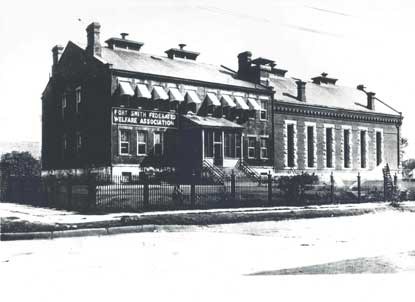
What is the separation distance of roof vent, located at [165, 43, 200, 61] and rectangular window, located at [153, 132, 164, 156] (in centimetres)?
738

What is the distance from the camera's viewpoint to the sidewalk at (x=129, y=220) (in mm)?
12562

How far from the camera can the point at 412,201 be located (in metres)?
25.8

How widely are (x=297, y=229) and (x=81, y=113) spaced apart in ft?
69.9

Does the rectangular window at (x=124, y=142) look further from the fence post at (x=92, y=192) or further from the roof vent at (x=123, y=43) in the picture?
the fence post at (x=92, y=192)

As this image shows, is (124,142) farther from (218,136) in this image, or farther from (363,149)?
(363,149)

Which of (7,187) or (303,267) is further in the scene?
(7,187)

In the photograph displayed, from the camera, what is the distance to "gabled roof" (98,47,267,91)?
103 feet

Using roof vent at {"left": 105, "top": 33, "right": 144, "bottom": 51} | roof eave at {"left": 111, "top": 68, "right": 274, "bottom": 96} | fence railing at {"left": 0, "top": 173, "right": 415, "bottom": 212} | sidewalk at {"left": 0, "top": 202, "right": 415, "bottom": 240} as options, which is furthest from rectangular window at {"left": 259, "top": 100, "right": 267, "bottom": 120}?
sidewalk at {"left": 0, "top": 202, "right": 415, "bottom": 240}

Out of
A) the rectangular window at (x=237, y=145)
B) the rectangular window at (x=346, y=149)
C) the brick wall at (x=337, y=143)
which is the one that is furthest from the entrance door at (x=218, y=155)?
the rectangular window at (x=346, y=149)

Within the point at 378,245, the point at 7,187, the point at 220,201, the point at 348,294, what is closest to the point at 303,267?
the point at 348,294

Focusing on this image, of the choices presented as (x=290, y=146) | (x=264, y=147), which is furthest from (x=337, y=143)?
(x=264, y=147)

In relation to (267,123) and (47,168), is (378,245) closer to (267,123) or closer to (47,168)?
(267,123)

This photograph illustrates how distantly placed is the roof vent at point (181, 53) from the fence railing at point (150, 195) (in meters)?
14.9

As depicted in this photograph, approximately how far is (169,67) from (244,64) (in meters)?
6.97
